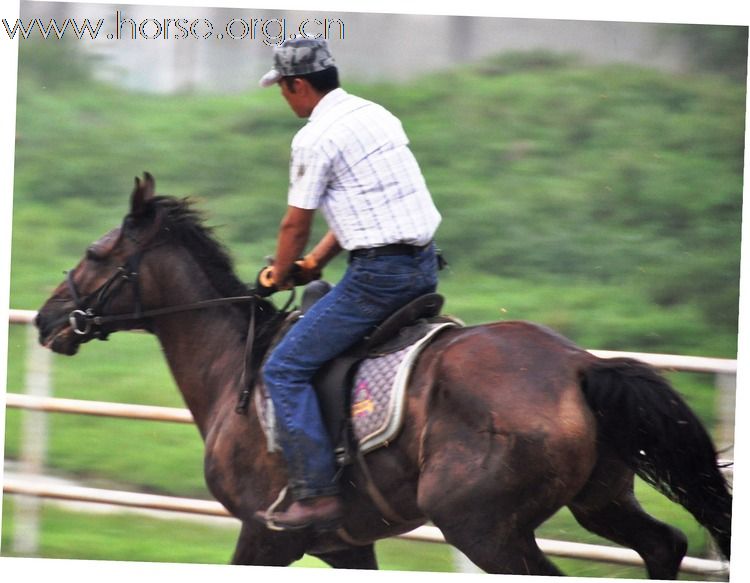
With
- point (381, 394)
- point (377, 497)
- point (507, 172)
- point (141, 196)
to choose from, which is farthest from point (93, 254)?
point (507, 172)

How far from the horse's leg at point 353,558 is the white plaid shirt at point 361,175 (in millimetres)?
1520

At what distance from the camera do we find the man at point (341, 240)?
439 cm

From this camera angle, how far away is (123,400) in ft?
25.0

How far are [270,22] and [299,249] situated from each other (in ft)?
10.9

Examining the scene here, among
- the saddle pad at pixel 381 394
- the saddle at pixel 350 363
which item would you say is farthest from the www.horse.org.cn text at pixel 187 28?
the saddle pad at pixel 381 394

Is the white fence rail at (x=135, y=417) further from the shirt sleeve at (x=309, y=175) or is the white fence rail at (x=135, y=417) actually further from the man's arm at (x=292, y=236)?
the shirt sleeve at (x=309, y=175)

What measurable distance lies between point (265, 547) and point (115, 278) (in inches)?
57.9

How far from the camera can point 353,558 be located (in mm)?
4965

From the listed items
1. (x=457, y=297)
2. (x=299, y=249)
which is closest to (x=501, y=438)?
(x=299, y=249)

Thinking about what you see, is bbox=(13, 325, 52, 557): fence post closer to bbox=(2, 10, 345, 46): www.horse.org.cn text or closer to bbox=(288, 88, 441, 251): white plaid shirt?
bbox=(2, 10, 345, 46): www.horse.org.cn text

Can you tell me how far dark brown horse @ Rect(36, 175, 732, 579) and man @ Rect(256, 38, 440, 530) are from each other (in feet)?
0.65

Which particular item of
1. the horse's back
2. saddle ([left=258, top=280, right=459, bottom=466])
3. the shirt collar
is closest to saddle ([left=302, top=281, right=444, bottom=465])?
saddle ([left=258, top=280, right=459, bottom=466])

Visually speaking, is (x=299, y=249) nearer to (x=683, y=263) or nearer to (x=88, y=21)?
(x=683, y=263)

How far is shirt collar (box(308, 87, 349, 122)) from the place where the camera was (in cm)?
450
